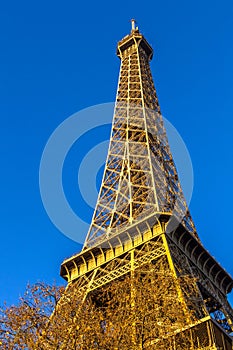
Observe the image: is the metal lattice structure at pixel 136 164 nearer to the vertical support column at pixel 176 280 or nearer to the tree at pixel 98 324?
the vertical support column at pixel 176 280

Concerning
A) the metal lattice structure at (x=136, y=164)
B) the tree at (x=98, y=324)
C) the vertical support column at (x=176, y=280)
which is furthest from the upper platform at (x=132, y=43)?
the tree at (x=98, y=324)

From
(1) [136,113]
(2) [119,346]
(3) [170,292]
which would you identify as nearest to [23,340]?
(2) [119,346]

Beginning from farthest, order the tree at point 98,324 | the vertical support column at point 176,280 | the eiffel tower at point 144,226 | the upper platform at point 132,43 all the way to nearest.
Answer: the upper platform at point 132,43 → the eiffel tower at point 144,226 → the vertical support column at point 176,280 → the tree at point 98,324

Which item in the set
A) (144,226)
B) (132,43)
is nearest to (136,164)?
(144,226)

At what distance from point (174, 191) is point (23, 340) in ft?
104

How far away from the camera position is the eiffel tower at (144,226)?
108 ft

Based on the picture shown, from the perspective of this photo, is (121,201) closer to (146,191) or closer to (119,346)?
(146,191)

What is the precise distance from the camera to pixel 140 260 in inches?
1309

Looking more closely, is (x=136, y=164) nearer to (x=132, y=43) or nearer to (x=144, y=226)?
(x=144, y=226)

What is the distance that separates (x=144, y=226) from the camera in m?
35.6

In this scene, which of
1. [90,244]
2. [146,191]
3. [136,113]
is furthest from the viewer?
[136,113]

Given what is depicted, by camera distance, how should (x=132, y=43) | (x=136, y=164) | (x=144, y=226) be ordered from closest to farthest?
(x=144, y=226)
(x=136, y=164)
(x=132, y=43)

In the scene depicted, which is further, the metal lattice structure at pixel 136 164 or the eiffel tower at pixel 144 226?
the metal lattice structure at pixel 136 164

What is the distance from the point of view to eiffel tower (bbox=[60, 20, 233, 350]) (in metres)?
32.9
